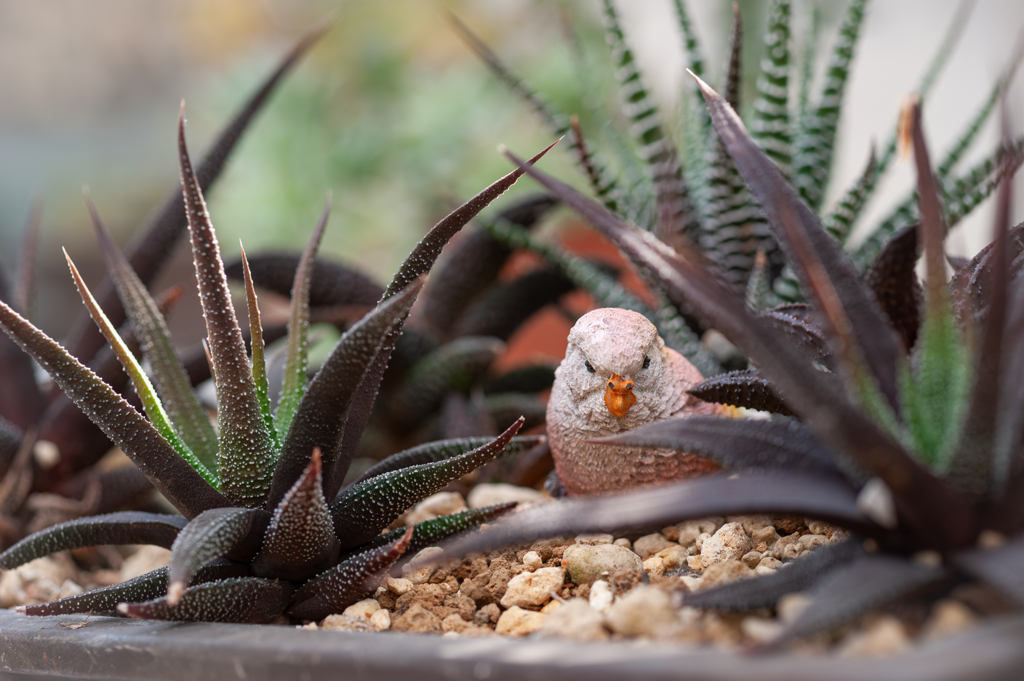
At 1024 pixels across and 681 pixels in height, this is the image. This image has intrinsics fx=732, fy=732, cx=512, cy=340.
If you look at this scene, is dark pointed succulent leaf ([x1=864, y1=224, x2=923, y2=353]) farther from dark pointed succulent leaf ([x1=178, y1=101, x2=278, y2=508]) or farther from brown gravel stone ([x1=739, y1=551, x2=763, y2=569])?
dark pointed succulent leaf ([x1=178, y1=101, x2=278, y2=508])

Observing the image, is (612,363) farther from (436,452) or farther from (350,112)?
(350,112)

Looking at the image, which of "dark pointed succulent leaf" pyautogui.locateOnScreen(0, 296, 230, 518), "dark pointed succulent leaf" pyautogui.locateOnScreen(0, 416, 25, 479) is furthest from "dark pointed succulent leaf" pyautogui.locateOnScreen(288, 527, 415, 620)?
"dark pointed succulent leaf" pyautogui.locateOnScreen(0, 416, 25, 479)

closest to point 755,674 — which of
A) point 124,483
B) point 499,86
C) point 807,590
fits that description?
point 807,590

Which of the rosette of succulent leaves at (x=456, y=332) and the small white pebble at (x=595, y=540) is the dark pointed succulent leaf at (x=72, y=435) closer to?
the rosette of succulent leaves at (x=456, y=332)

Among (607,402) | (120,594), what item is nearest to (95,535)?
(120,594)

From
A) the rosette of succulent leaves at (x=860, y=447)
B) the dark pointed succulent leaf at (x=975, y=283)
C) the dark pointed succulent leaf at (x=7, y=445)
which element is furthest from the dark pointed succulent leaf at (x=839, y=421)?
the dark pointed succulent leaf at (x=7, y=445)
